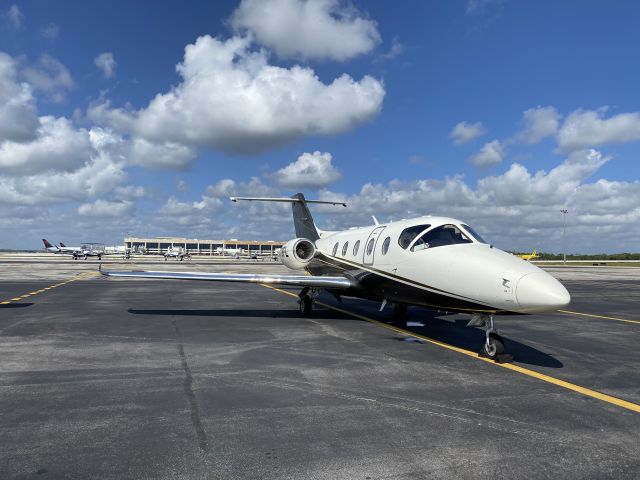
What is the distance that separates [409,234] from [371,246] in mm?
1926

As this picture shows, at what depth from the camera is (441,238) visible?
9.36 metres

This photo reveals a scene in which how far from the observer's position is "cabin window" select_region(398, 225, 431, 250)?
32.7 feet

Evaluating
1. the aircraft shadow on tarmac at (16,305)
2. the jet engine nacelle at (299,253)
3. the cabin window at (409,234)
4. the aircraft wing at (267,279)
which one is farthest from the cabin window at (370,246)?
the aircraft shadow on tarmac at (16,305)

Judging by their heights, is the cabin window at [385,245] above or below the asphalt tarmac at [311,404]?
above

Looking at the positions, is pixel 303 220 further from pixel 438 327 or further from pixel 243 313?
pixel 438 327

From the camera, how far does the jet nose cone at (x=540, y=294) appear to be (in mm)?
6637

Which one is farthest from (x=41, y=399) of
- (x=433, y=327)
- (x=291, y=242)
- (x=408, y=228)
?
(x=291, y=242)

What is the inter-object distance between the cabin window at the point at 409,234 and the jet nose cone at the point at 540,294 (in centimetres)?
305

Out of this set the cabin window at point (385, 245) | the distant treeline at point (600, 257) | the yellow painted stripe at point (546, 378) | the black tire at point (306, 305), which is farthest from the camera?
the distant treeline at point (600, 257)

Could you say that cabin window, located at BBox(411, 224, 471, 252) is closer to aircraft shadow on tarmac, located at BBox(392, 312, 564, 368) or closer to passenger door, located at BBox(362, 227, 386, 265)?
passenger door, located at BBox(362, 227, 386, 265)

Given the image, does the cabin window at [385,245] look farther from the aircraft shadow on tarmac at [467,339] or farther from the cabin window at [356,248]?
the aircraft shadow on tarmac at [467,339]

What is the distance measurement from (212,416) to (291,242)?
1226 cm

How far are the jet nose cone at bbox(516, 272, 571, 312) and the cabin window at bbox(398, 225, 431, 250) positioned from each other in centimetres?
305

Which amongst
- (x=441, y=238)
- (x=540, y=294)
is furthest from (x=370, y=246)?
(x=540, y=294)
